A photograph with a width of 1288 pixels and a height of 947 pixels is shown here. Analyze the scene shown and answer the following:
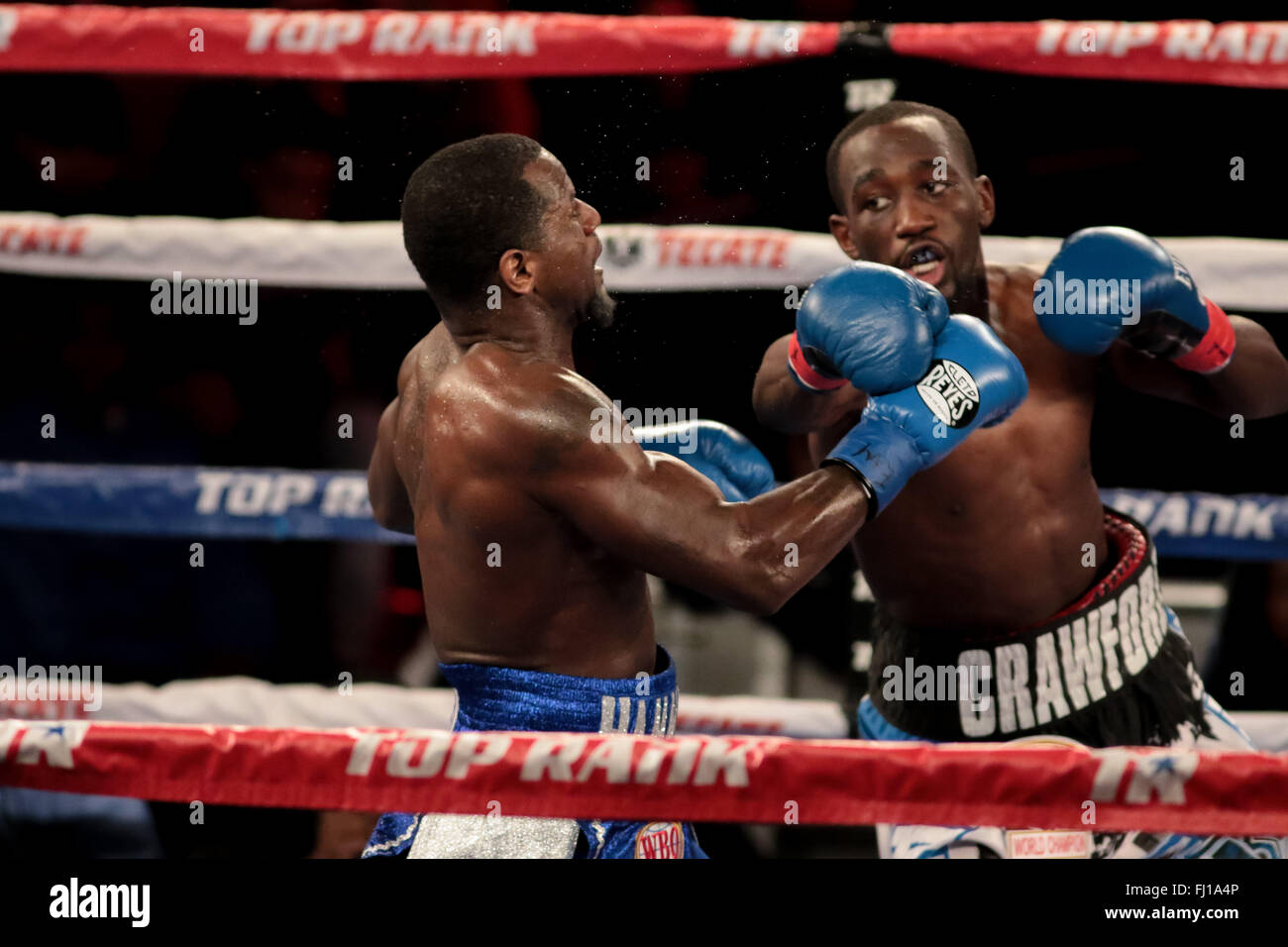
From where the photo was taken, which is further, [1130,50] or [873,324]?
[1130,50]

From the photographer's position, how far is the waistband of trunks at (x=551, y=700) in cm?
154

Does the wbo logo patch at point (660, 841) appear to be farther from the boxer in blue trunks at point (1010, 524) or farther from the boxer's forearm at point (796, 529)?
the boxer in blue trunks at point (1010, 524)

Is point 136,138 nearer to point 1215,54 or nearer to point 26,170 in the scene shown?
point 26,170

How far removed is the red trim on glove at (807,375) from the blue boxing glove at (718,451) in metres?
0.13

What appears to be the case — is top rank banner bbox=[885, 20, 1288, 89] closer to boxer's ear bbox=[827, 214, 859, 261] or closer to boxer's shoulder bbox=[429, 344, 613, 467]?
boxer's ear bbox=[827, 214, 859, 261]

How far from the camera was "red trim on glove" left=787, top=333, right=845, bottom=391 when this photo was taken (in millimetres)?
1807

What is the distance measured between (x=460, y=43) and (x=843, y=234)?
0.65 m

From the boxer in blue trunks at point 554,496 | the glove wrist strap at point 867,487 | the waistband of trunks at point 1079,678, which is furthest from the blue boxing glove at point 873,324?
the waistband of trunks at point 1079,678

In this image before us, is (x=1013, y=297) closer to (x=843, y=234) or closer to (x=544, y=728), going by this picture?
(x=843, y=234)

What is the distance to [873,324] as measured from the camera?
5.24ft

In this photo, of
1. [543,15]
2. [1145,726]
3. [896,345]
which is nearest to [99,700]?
[543,15]

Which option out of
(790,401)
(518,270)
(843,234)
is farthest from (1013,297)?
(518,270)

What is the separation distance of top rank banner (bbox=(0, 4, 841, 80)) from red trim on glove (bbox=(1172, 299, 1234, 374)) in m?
0.71
